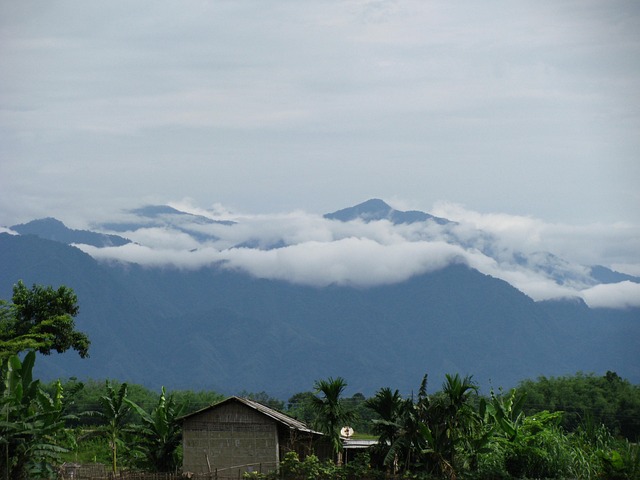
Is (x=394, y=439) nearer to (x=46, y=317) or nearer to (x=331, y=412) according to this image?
(x=331, y=412)

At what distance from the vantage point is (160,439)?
41.1 meters

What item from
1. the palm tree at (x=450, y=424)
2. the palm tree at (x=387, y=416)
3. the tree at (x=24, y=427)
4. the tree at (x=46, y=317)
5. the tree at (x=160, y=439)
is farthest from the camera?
the tree at (x=46, y=317)

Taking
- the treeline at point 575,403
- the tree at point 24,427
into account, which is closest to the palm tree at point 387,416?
the tree at point 24,427

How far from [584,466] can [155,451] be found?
53.5ft

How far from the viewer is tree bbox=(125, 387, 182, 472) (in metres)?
40.9

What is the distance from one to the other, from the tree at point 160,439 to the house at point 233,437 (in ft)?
3.36

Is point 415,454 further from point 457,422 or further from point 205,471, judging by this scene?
point 205,471

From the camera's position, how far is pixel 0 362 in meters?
36.5

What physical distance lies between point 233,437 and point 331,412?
4.05 meters

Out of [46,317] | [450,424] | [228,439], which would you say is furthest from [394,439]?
[46,317]

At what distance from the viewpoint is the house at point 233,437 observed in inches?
1571

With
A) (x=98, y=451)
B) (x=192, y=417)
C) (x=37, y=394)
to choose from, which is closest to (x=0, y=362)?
(x=37, y=394)

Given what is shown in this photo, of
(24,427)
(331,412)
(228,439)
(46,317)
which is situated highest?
(46,317)

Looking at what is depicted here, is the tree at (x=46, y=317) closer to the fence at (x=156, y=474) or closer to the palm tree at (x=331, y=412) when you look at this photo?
the fence at (x=156, y=474)
